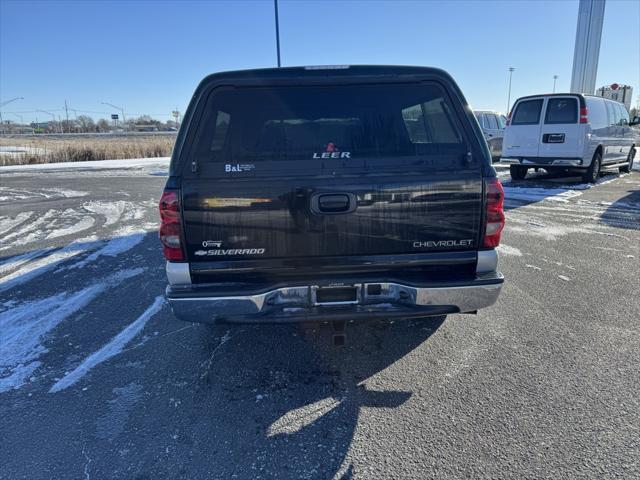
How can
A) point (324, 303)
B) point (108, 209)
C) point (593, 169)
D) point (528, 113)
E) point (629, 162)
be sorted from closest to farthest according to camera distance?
point (324, 303) → point (108, 209) → point (528, 113) → point (593, 169) → point (629, 162)

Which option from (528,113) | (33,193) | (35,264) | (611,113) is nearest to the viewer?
(35,264)

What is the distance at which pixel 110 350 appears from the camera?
3314mm

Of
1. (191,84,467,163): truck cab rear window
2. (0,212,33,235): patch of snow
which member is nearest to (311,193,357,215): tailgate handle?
(191,84,467,163): truck cab rear window

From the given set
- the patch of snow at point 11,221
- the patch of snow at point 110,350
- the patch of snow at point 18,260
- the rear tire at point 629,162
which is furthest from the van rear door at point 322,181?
the rear tire at point 629,162

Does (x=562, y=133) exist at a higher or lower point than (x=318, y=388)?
higher

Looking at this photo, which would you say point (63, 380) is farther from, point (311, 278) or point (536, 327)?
point (536, 327)

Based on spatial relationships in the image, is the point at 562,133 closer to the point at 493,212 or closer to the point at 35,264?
the point at 493,212

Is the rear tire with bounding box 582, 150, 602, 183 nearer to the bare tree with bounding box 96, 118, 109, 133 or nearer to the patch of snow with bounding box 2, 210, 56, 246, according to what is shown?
the patch of snow with bounding box 2, 210, 56, 246

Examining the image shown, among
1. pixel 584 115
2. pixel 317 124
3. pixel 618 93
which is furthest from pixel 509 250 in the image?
pixel 618 93

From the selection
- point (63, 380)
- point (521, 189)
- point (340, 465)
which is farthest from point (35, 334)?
point (521, 189)

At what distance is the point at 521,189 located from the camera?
11109 mm

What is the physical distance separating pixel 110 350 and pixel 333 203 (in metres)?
2.23

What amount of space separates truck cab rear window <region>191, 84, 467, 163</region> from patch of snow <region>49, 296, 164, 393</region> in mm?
1816

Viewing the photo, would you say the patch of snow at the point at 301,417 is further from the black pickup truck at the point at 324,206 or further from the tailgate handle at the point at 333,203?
the tailgate handle at the point at 333,203
